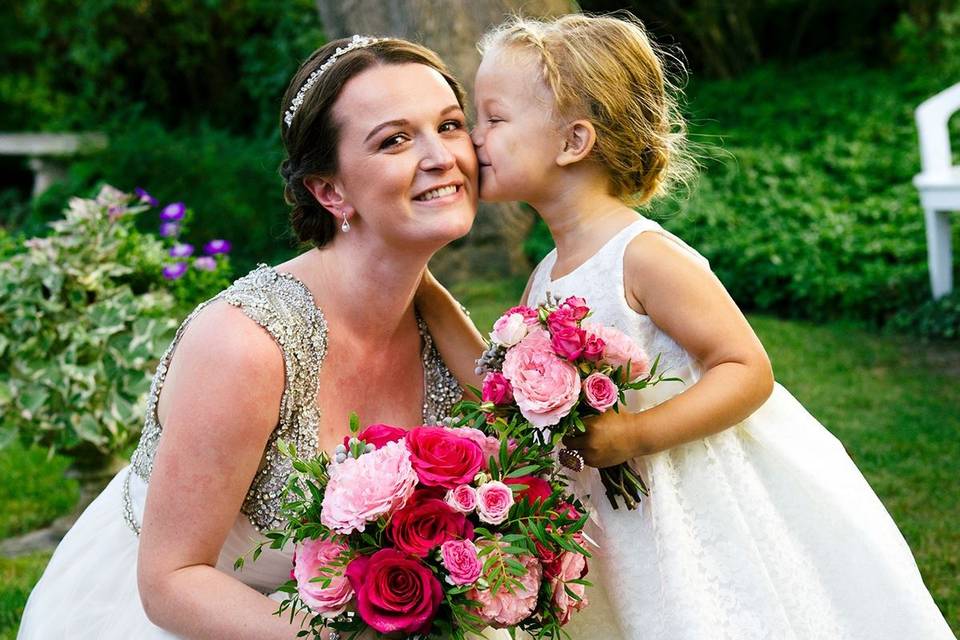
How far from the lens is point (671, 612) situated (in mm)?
2434

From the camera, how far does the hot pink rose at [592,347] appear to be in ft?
7.09

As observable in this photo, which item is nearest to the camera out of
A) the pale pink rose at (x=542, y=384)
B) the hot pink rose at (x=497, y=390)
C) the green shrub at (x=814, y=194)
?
the pale pink rose at (x=542, y=384)

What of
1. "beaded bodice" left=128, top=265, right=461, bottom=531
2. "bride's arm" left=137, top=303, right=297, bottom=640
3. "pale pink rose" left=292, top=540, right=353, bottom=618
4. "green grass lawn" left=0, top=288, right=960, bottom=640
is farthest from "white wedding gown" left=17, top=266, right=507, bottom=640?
"green grass lawn" left=0, top=288, right=960, bottom=640

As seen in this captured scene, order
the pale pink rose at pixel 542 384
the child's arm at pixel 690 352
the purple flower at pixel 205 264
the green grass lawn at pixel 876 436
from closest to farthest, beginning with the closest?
the pale pink rose at pixel 542 384
the child's arm at pixel 690 352
the green grass lawn at pixel 876 436
the purple flower at pixel 205 264

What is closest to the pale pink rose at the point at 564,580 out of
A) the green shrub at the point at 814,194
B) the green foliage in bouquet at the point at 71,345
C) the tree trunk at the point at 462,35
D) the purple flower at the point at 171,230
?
the green foliage in bouquet at the point at 71,345

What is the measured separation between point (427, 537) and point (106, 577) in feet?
3.94

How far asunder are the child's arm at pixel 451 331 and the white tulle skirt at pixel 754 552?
562 mm

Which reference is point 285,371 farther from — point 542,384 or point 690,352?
point 690,352

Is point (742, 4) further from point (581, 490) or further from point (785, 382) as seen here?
point (581, 490)

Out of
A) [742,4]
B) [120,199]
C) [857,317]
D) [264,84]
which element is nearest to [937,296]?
[857,317]

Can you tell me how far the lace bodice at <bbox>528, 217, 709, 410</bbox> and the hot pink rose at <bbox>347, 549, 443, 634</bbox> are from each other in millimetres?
777

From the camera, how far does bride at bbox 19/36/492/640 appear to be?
2.43m

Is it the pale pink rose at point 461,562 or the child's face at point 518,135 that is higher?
the child's face at point 518,135

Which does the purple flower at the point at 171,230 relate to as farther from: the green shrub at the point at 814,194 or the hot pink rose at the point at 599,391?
the hot pink rose at the point at 599,391
